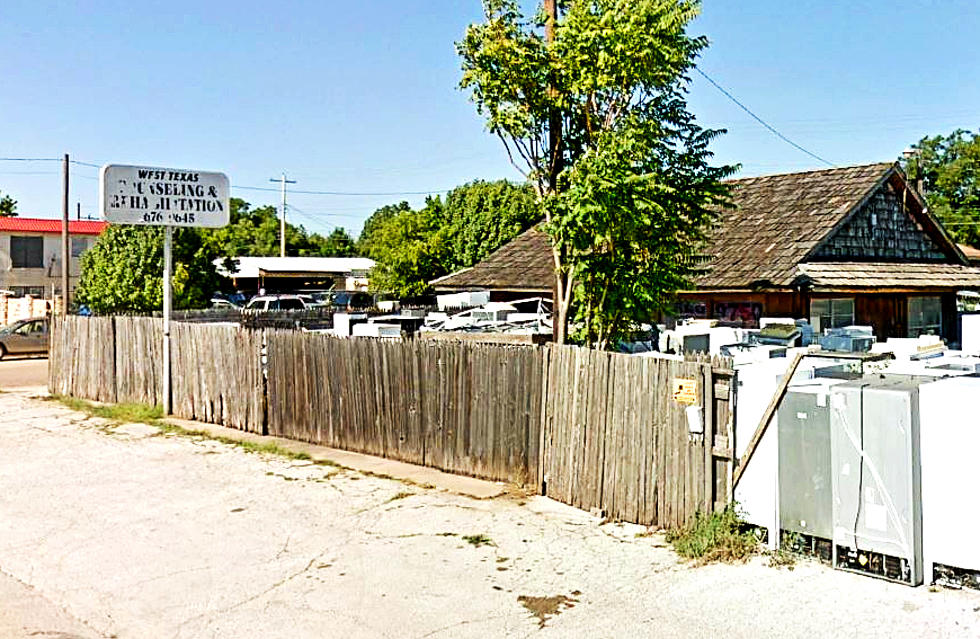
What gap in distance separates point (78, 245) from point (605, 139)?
45.8 metres

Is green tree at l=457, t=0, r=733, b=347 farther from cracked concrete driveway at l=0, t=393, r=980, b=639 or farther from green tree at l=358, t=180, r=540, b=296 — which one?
green tree at l=358, t=180, r=540, b=296

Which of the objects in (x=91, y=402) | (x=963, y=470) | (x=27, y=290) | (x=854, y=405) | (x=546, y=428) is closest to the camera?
(x=963, y=470)

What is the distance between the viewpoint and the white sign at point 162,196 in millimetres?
16094

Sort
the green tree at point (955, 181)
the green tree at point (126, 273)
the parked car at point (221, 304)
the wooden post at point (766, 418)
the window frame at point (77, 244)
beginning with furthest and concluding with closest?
the green tree at point (955, 181), the window frame at point (77, 244), the parked car at point (221, 304), the green tree at point (126, 273), the wooden post at point (766, 418)

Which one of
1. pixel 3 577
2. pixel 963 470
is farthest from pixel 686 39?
pixel 3 577

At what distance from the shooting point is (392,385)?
11.5m

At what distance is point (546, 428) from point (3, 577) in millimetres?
4943

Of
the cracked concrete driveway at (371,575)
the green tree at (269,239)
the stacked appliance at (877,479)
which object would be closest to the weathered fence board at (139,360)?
the cracked concrete driveway at (371,575)

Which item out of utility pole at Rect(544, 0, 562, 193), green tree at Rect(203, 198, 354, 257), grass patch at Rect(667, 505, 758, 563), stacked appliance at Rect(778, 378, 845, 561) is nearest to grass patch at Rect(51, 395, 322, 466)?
utility pole at Rect(544, 0, 562, 193)

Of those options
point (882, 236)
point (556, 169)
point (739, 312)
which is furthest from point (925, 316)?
point (556, 169)

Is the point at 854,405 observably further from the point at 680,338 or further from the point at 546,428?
the point at 680,338

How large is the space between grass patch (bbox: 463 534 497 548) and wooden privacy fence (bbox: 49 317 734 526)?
4.04 ft

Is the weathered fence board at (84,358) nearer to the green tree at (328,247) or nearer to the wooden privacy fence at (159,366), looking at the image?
the wooden privacy fence at (159,366)

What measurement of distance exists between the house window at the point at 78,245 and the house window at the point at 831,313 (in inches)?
1600
